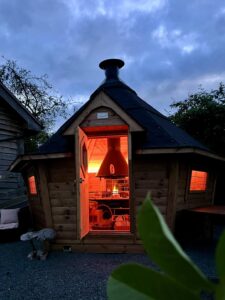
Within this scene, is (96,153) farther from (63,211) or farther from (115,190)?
(63,211)

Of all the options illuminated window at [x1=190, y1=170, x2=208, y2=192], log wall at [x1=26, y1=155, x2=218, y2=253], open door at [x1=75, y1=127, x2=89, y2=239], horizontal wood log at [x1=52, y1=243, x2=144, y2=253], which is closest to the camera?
open door at [x1=75, y1=127, x2=89, y2=239]

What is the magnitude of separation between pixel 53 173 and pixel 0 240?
10.7 feet

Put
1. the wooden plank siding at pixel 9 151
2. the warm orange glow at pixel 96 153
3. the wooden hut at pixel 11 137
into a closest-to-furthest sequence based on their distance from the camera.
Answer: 1. the wooden hut at pixel 11 137
2. the wooden plank siding at pixel 9 151
3. the warm orange glow at pixel 96 153

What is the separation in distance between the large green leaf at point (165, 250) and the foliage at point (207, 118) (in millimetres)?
12177

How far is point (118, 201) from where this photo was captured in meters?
9.42

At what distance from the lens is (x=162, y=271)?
0.23 metres

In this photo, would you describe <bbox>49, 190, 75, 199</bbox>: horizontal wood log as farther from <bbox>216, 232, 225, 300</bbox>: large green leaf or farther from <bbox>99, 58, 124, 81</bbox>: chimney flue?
<bbox>216, 232, 225, 300</bbox>: large green leaf

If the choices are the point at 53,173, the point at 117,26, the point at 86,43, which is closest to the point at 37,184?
the point at 53,173

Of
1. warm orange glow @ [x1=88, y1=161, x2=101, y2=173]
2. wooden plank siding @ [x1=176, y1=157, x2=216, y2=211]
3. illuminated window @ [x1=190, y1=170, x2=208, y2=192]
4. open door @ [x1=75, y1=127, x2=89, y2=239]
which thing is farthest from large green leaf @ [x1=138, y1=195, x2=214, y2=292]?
warm orange glow @ [x1=88, y1=161, x2=101, y2=173]

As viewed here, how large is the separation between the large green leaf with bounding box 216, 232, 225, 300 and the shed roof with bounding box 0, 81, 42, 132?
10698 mm

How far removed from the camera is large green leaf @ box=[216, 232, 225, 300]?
0.20m

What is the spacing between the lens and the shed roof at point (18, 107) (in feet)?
33.3

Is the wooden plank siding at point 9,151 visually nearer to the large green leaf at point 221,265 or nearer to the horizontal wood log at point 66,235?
the horizontal wood log at point 66,235

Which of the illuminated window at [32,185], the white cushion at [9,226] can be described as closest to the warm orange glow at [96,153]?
the illuminated window at [32,185]
